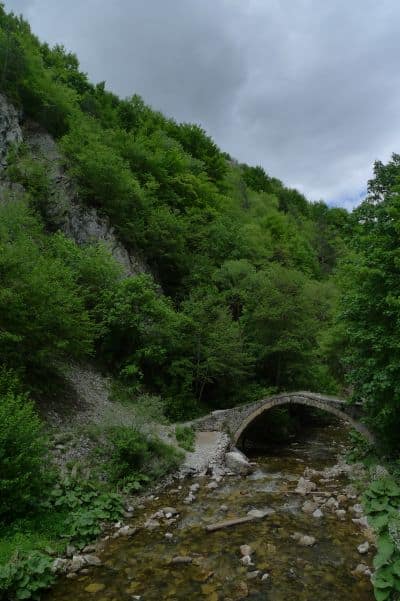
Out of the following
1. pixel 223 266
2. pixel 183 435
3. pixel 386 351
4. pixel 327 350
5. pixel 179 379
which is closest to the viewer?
pixel 386 351

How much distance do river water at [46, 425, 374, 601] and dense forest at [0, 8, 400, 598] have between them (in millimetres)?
1973

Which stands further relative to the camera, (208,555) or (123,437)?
(123,437)

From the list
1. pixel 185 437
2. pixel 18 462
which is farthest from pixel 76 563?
pixel 185 437

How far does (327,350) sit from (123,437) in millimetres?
12191

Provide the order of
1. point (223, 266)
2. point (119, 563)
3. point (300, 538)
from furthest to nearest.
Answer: point (223, 266) → point (300, 538) → point (119, 563)

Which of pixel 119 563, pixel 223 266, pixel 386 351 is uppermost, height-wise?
pixel 223 266

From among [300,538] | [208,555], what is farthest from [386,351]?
[208,555]

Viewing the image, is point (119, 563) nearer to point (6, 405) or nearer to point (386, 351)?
point (6, 405)

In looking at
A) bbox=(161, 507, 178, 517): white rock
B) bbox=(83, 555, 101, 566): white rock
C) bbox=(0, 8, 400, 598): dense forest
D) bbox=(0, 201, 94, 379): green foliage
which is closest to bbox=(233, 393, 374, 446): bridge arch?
bbox=(0, 8, 400, 598): dense forest

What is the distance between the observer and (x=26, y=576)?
8.70 meters

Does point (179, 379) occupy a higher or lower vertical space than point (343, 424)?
higher

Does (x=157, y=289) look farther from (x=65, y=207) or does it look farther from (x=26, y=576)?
(x=26, y=576)

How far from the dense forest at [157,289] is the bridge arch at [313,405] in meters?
0.78

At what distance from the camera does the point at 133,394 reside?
22.2 m
